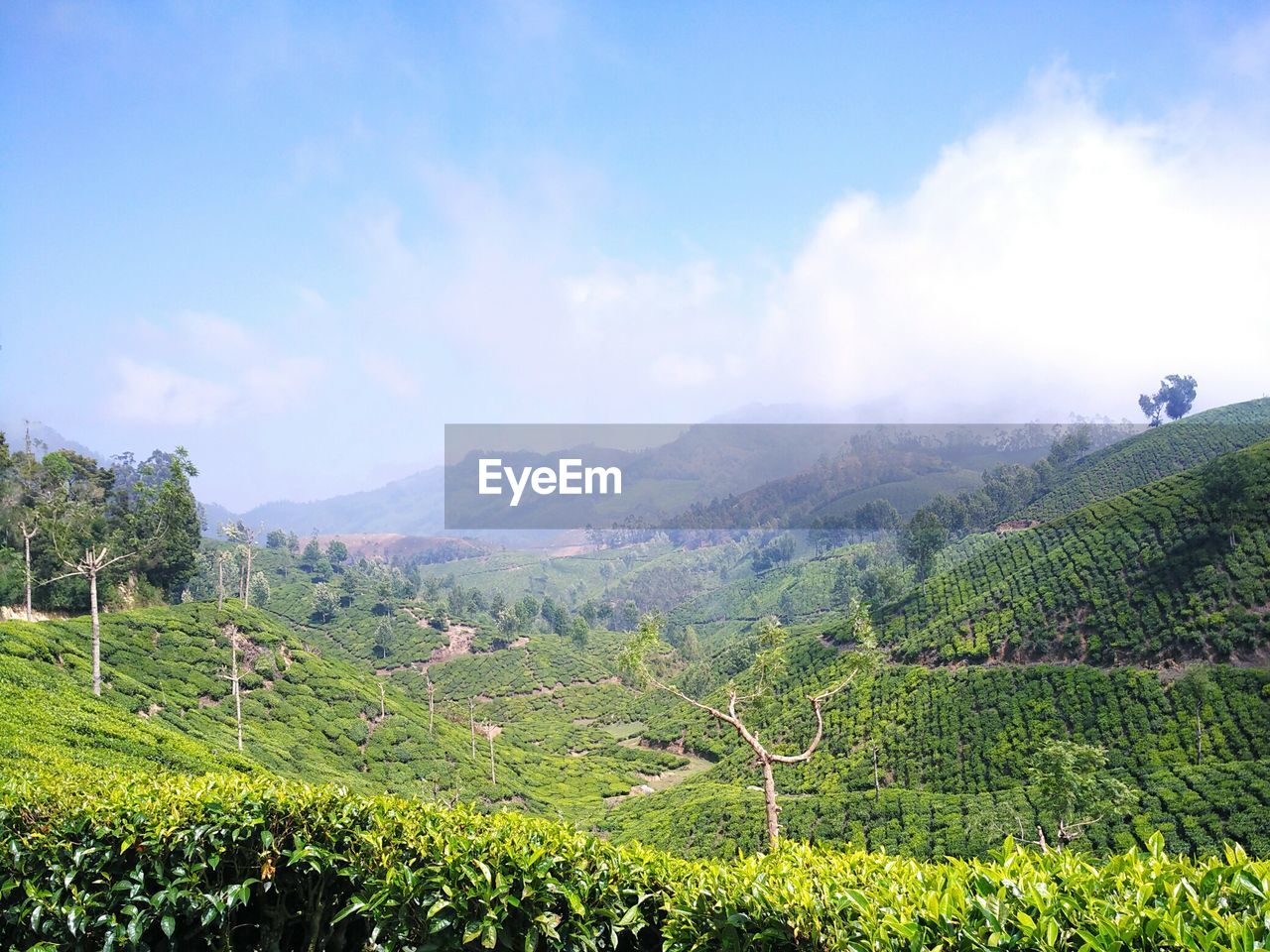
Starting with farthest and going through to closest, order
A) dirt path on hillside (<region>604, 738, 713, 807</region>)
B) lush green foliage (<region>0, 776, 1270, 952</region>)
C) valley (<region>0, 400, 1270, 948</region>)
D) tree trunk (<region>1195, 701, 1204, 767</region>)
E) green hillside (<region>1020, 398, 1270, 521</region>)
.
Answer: green hillside (<region>1020, 398, 1270, 521</region>), dirt path on hillside (<region>604, 738, 713, 807</region>), tree trunk (<region>1195, 701, 1204, 767</region>), valley (<region>0, 400, 1270, 948</region>), lush green foliage (<region>0, 776, 1270, 952</region>)

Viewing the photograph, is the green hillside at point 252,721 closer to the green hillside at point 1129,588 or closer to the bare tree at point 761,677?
the bare tree at point 761,677

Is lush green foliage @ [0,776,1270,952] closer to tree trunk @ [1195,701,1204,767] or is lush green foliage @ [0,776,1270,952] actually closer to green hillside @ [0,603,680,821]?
green hillside @ [0,603,680,821]

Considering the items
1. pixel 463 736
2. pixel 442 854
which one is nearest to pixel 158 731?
pixel 442 854

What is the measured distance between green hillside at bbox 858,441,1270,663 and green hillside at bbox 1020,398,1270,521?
111ft

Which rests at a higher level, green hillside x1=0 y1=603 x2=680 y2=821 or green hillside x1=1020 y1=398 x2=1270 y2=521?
green hillside x1=1020 y1=398 x2=1270 y2=521

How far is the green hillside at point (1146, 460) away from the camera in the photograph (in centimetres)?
7612

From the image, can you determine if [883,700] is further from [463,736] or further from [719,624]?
[719,624]

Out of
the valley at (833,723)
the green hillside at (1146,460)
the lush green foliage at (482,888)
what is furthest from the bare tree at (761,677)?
the green hillside at (1146,460)

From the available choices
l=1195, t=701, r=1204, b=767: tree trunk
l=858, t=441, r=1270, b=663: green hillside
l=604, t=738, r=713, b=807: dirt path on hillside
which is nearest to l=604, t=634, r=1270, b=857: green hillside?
l=1195, t=701, r=1204, b=767: tree trunk

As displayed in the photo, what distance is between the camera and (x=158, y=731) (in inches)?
686

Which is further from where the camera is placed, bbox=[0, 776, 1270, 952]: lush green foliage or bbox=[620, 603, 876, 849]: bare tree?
bbox=[620, 603, 876, 849]: bare tree

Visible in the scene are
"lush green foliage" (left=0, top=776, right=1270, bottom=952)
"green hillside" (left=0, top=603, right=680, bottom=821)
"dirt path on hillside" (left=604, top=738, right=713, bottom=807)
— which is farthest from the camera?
"dirt path on hillside" (left=604, top=738, right=713, bottom=807)

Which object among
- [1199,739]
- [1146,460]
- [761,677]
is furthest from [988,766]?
[1146,460]

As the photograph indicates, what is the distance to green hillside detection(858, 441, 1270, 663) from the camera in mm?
31203
